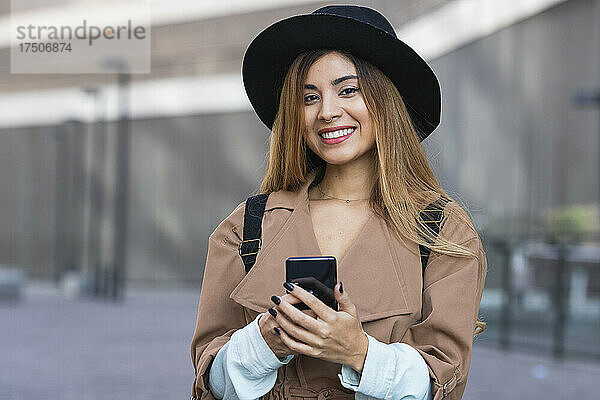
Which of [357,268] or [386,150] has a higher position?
[386,150]

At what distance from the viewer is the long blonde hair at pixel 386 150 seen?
199cm

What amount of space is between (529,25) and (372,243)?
34.9ft

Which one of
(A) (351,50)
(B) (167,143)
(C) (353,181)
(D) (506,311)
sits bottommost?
(D) (506,311)

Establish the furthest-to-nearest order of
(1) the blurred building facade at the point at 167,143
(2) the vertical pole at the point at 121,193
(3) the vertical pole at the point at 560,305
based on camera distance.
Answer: (2) the vertical pole at the point at 121,193, (1) the blurred building facade at the point at 167,143, (3) the vertical pole at the point at 560,305

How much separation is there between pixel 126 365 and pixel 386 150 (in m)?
7.36

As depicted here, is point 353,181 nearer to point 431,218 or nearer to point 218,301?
point 431,218

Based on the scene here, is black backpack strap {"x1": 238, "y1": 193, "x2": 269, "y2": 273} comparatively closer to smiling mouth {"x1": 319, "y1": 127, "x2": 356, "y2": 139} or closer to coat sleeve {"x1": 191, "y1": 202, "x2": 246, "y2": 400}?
coat sleeve {"x1": 191, "y1": 202, "x2": 246, "y2": 400}

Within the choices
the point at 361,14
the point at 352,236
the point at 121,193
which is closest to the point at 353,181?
the point at 352,236

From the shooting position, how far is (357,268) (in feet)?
6.44

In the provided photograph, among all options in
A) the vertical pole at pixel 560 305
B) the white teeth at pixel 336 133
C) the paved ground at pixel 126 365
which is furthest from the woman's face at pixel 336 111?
the vertical pole at pixel 560 305

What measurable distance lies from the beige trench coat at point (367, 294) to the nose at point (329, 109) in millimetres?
232

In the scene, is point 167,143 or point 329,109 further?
point 167,143

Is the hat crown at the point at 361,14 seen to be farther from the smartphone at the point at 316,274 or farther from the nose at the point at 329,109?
the smartphone at the point at 316,274

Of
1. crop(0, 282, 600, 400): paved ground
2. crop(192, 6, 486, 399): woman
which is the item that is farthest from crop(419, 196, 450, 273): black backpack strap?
crop(0, 282, 600, 400): paved ground
